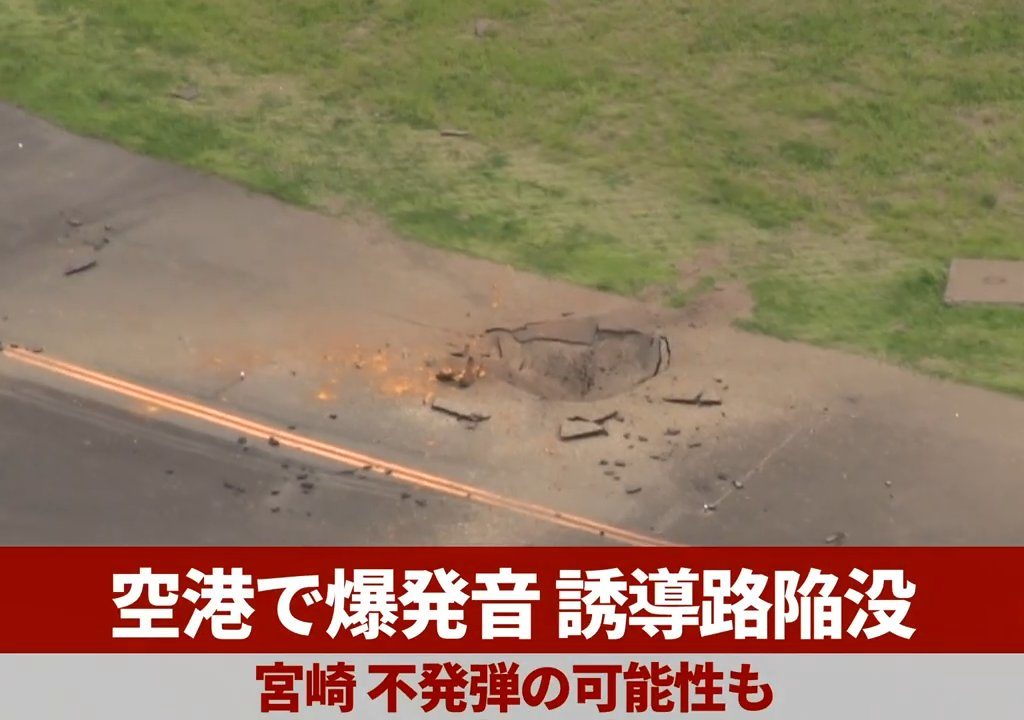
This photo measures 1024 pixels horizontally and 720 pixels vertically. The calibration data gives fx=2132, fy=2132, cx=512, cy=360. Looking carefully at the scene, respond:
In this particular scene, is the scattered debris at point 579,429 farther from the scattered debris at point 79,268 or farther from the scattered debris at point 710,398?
the scattered debris at point 79,268

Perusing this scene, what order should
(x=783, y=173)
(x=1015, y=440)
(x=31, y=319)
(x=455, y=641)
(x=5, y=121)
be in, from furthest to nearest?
(x=5, y=121), (x=783, y=173), (x=31, y=319), (x=1015, y=440), (x=455, y=641)

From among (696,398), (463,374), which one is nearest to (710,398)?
(696,398)

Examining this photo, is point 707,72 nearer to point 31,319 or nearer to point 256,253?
point 256,253

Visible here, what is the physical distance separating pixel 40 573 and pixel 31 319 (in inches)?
159

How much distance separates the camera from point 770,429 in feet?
57.4

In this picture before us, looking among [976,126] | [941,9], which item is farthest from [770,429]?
[941,9]

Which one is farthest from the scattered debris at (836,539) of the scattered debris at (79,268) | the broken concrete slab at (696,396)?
the scattered debris at (79,268)

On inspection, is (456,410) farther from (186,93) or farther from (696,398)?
(186,93)

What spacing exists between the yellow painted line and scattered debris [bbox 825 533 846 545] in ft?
4.05

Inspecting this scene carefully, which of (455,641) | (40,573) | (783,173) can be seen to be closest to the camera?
(455,641)

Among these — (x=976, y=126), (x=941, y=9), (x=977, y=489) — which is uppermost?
(x=941, y=9)

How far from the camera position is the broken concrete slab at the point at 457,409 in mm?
17734

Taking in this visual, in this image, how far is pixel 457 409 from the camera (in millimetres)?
17828

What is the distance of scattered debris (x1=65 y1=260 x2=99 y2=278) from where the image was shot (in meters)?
20.1
